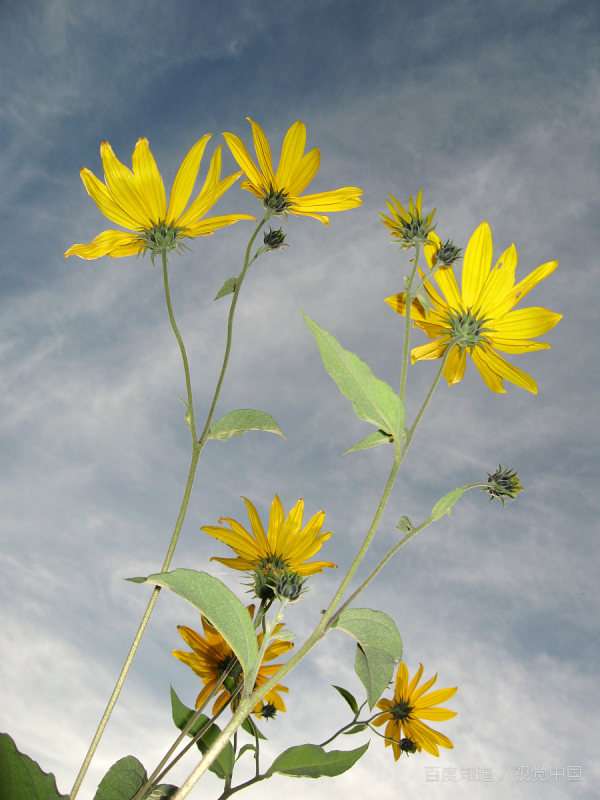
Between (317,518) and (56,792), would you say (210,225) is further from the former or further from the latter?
(56,792)

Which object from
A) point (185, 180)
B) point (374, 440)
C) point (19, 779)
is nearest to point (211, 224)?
point (185, 180)

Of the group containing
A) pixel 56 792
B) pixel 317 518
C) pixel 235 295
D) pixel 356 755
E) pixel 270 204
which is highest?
pixel 270 204

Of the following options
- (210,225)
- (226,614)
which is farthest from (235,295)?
(226,614)

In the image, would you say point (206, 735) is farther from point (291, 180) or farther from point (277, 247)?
point (291, 180)

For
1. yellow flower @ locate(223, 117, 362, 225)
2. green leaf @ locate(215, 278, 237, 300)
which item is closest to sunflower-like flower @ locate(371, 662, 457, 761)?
green leaf @ locate(215, 278, 237, 300)

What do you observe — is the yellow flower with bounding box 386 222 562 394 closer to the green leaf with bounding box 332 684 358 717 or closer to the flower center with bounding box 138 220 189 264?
the flower center with bounding box 138 220 189 264

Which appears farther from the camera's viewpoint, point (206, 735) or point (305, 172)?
point (305, 172)
